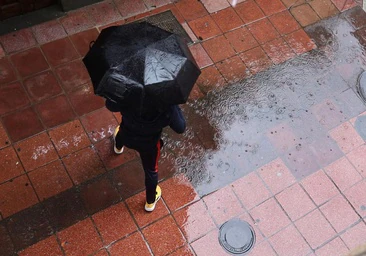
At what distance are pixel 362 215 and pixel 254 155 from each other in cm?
133

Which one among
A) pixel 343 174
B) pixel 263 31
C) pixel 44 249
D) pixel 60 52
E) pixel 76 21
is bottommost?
pixel 44 249

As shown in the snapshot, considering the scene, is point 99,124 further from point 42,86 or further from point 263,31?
point 263,31

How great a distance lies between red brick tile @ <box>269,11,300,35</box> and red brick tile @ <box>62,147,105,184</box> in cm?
310

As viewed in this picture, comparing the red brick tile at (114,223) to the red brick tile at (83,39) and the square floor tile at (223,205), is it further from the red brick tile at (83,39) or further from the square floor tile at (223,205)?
the red brick tile at (83,39)

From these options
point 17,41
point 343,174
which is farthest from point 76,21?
point 343,174

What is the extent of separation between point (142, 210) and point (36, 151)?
1351 mm

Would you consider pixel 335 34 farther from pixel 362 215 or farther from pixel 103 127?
pixel 103 127

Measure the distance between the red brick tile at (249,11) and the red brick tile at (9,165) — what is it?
11.6 feet

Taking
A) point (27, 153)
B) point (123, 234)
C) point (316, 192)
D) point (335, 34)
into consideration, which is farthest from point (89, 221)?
point (335, 34)

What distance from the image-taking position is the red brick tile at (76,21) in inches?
262

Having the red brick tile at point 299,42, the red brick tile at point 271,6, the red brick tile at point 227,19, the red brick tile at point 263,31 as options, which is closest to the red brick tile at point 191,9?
the red brick tile at point 227,19

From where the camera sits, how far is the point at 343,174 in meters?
5.82

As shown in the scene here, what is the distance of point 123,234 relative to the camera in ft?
17.1

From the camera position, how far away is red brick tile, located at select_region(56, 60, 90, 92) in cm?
614
